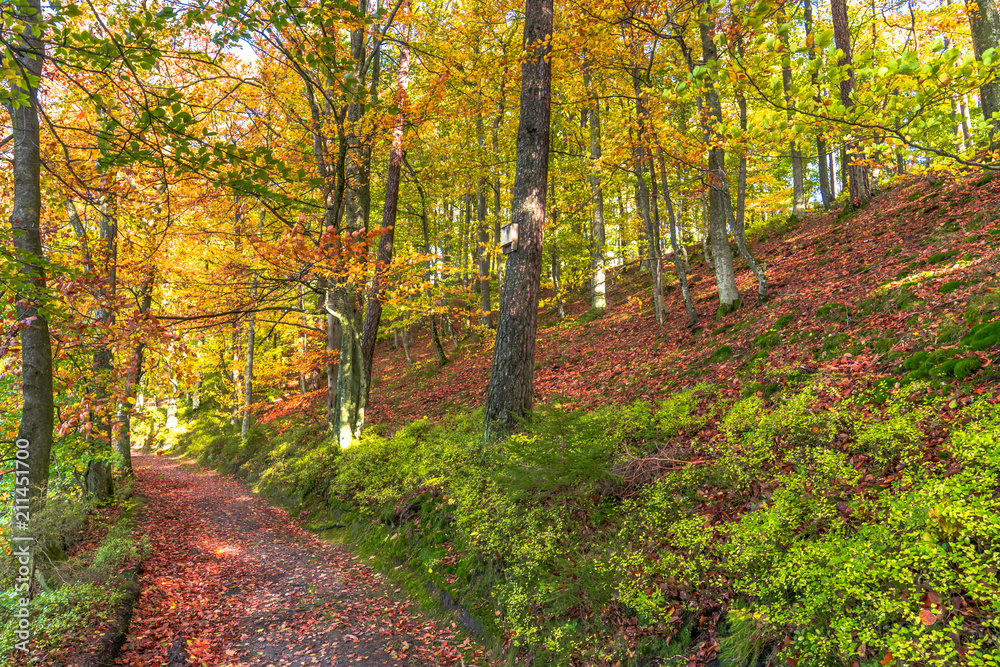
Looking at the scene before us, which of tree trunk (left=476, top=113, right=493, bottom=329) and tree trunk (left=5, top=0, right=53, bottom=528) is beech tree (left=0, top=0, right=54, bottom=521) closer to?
tree trunk (left=5, top=0, right=53, bottom=528)

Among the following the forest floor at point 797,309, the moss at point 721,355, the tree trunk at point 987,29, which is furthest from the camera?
the tree trunk at point 987,29

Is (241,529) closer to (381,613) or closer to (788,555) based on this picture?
(381,613)

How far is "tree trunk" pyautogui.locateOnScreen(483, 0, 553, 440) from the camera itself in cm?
664

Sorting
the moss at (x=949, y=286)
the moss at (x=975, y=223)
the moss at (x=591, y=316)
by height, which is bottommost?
the moss at (x=949, y=286)

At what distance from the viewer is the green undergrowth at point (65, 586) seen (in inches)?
161

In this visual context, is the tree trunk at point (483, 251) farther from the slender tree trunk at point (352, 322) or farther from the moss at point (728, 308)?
the moss at point (728, 308)

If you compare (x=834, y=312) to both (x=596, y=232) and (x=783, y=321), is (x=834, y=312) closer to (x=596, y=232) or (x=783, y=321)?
(x=783, y=321)

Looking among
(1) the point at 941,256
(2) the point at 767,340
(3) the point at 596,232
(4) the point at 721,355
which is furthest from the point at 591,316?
(1) the point at 941,256

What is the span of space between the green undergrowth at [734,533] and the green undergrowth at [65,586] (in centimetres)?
329

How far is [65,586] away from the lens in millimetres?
4637

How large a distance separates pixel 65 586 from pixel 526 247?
21.5 feet

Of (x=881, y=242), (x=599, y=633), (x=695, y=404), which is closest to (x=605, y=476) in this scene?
(x=599, y=633)

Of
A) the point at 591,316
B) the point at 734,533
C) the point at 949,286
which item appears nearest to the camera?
the point at 734,533

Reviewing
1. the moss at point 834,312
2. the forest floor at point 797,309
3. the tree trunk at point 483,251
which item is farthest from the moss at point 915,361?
the tree trunk at point 483,251
